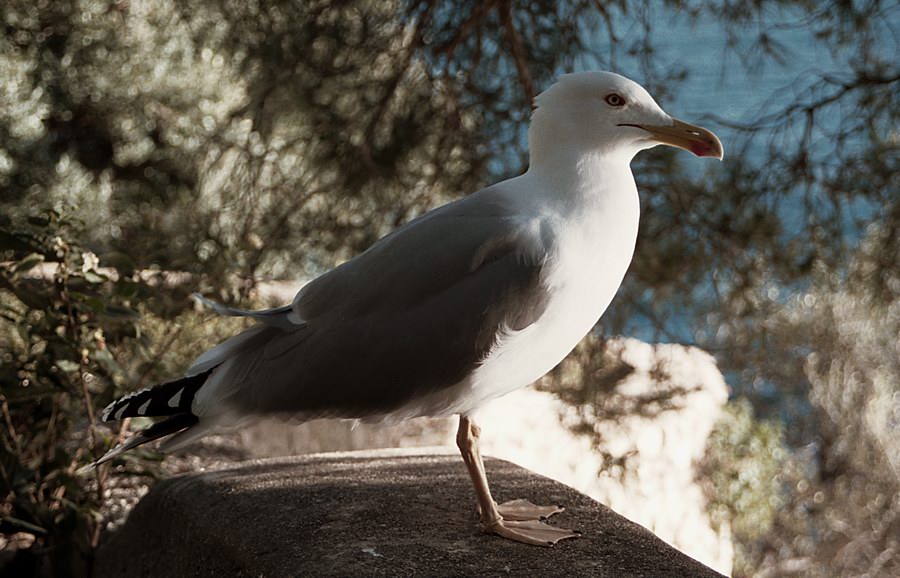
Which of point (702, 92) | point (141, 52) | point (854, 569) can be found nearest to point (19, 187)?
point (141, 52)

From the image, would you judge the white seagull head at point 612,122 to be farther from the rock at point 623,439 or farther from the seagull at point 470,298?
the rock at point 623,439

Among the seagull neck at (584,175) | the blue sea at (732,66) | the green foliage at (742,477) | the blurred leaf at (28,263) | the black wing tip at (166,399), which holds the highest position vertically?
the blue sea at (732,66)

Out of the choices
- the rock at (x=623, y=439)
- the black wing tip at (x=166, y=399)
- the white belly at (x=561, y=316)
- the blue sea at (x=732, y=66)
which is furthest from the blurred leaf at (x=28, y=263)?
the blue sea at (x=732, y=66)

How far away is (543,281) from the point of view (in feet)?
4.72

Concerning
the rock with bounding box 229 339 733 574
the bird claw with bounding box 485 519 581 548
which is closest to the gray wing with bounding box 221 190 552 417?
Answer: the bird claw with bounding box 485 519 581 548

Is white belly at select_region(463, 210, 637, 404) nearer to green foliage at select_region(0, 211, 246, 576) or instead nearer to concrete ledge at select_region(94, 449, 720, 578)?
concrete ledge at select_region(94, 449, 720, 578)

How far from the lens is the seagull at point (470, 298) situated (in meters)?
1.45

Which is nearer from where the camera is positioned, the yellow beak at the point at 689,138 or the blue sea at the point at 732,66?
the yellow beak at the point at 689,138

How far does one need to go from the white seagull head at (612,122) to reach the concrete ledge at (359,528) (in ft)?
1.99

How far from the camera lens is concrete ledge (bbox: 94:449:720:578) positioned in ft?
5.17

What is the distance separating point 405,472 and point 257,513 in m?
0.33

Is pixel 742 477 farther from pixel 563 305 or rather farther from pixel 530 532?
pixel 563 305

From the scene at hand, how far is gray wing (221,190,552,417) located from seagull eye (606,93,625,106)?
0.21 m

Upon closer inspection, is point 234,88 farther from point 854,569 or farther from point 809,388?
point 854,569
